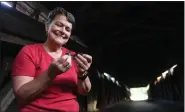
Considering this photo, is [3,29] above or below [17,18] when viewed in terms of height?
below

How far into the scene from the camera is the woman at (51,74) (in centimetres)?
89

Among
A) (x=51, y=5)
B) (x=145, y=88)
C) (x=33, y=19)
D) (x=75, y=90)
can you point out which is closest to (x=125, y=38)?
(x=51, y=5)

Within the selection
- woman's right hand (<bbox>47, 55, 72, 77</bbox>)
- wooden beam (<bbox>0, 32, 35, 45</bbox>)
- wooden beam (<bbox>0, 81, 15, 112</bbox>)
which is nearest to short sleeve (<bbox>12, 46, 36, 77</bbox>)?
woman's right hand (<bbox>47, 55, 72, 77</bbox>)

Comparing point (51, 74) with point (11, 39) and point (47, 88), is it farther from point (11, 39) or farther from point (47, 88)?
point (11, 39)

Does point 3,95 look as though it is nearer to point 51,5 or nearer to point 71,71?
point 71,71

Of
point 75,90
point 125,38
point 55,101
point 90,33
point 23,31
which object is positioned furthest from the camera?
point 125,38

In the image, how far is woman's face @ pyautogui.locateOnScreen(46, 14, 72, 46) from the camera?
102 cm

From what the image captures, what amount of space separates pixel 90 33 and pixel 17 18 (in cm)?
247

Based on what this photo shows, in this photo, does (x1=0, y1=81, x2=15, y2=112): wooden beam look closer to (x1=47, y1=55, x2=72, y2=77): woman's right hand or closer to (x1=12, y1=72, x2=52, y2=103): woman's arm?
(x1=12, y1=72, x2=52, y2=103): woman's arm

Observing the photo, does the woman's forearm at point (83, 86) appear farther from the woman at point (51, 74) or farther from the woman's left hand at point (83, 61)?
the woman's left hand at point (83, 61)

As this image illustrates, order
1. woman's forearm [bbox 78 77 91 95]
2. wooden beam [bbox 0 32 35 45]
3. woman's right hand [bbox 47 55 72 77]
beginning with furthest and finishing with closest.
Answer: wooden beam [bbox 0 32 35 45] → woman's forearm [bbox 78 77 91 95] → woman's right hand [bbox 47 55 72 77]

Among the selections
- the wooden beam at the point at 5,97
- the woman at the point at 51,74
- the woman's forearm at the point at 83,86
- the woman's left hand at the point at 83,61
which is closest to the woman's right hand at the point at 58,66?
the woman at the point at 51,74

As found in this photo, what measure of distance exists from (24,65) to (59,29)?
0.24 m

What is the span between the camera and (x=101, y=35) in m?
4.79
